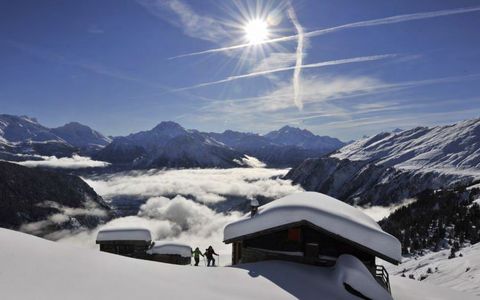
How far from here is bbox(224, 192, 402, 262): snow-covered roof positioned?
20.0 m

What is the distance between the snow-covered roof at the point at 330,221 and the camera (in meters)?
20.0

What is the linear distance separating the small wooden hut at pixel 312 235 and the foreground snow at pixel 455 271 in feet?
32.3

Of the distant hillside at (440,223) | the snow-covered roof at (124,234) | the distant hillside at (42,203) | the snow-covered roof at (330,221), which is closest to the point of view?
the snow-covered roof at (330,221)

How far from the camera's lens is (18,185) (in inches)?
6880

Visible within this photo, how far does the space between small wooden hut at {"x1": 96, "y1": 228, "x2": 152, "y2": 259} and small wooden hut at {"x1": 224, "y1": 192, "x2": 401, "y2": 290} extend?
7.52 meters

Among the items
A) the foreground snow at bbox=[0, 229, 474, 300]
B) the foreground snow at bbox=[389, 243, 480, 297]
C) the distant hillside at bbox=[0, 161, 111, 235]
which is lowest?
the foreground snow at bbox=[0, 229, 474, 300]

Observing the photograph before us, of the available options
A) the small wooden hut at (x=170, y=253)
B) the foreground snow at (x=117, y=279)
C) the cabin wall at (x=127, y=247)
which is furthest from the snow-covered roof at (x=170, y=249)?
the foreground snow at (x=117, y=279)

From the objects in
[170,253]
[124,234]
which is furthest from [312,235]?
[124,234]

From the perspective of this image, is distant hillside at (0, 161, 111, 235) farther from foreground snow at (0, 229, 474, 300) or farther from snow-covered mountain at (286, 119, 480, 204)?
foreground snow at (0, 229, 474, 300)

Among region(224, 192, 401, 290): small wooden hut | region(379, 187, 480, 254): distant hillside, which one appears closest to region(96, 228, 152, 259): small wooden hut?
region(224, 192, 401, 290): small wooden hut

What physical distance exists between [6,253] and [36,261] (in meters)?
0.71

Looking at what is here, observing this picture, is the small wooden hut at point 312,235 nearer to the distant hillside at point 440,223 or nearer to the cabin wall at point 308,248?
the cabin wall at point 308,248

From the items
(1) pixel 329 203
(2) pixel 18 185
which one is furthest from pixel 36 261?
(2) pixel 18 185

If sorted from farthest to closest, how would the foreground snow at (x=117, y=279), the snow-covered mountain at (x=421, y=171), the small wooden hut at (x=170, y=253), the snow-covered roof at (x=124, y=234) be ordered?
the snow-covered mountain at (x=421, y=171)
the small wooden hut at (x=170, y=253)
the snow-covered roof at (x=124, y=234)
the foreground snow at (x=117, y=279)
